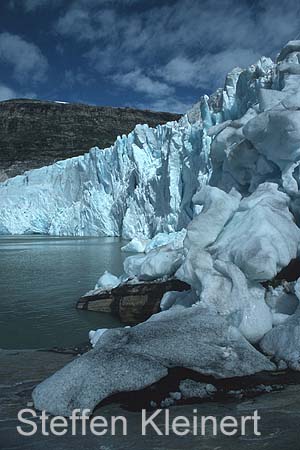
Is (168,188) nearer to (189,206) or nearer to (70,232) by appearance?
(189,206)

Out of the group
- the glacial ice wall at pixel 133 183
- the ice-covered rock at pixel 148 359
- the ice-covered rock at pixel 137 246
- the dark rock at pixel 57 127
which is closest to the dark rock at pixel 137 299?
the ice-covered rock at pixel 148 359

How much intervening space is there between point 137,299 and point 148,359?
2.64 m

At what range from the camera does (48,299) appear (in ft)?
26.4

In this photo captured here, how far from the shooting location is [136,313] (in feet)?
19.7

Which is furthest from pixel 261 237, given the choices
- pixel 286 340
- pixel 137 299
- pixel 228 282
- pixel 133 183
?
pixel 133 183

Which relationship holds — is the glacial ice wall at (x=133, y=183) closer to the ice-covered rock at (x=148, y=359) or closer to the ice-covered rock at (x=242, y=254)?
the ice-covered rock at (x=242, y=254)

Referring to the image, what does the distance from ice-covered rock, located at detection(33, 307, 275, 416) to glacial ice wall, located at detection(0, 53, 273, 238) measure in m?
8.36

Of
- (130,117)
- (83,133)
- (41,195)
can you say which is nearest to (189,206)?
(41,195)

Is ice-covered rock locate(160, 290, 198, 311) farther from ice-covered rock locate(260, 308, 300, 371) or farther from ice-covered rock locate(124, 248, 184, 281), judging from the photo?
ice-covered rock locate(260, 308, 300, 371)

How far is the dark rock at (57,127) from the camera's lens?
2343 inches

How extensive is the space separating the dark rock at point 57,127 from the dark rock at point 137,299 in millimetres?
50245

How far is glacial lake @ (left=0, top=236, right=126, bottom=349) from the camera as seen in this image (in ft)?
18.5

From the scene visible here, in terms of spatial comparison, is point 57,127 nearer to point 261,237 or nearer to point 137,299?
point 137,299

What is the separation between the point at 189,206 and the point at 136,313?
13.0 meters
